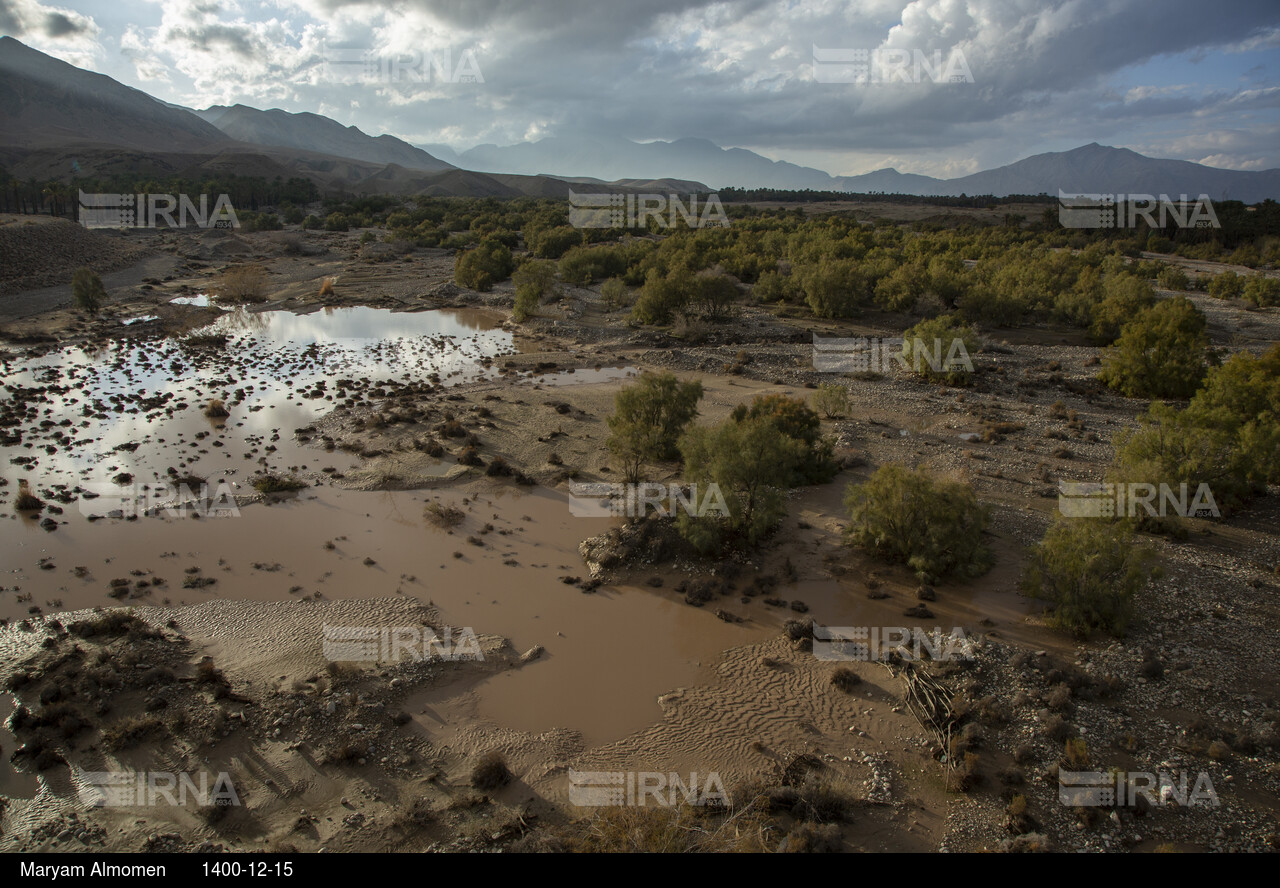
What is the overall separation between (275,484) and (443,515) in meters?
6.21

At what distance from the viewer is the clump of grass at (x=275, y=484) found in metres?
21.1

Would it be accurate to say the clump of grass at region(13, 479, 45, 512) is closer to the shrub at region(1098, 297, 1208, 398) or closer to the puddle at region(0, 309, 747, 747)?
the puddle at region(0, 309, 747, 747)

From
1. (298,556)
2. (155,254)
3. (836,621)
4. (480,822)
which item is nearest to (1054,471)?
(836,621)

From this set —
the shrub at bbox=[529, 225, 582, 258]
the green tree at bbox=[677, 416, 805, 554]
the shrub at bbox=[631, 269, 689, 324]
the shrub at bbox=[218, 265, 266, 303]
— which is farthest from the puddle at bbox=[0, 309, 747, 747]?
the shrub at bbox=[529, 225, 582, 258]

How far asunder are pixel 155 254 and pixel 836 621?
74407 millimetres

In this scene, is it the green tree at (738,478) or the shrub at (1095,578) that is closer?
the shrub at (1095,578)

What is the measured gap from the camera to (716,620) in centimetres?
1566

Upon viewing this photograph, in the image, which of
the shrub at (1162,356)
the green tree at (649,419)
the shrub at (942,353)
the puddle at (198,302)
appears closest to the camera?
the green tree at (649,419)

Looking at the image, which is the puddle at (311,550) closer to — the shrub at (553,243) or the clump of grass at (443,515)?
the clump of grass at (443,515)

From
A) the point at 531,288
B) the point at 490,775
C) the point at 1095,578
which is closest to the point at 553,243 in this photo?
the point at 531,288

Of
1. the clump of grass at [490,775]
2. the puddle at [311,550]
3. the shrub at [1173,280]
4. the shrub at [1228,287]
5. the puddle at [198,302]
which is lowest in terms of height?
the clump of grass at [490,775]

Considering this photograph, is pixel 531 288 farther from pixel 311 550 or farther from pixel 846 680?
pixel 846 680

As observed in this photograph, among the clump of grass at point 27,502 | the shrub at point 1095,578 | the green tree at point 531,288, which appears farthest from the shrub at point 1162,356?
the clump of grass at point 27,502

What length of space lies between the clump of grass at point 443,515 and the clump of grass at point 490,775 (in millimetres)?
9437
